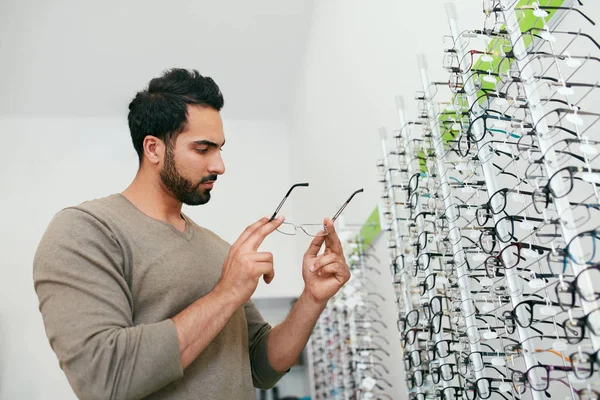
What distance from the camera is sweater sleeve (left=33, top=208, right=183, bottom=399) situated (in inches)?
36.6

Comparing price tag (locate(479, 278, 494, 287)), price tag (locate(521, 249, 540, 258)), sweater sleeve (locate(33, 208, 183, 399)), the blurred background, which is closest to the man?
sweater sleeve (locate(33, 208, 183, 399))

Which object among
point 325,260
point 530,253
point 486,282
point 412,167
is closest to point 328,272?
point 325,260

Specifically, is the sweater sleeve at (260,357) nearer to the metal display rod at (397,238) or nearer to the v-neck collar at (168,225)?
the v-neck collar at (168,225)

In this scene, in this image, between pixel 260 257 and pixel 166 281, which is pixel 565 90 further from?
pixel 166 281

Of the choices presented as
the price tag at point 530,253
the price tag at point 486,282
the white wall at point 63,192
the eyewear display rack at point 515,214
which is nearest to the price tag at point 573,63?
the eyewear display rack at point 515,214

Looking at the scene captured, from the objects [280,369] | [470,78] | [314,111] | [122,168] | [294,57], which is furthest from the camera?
[122,168]

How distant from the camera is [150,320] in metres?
1.11

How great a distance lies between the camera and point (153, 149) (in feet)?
4.51

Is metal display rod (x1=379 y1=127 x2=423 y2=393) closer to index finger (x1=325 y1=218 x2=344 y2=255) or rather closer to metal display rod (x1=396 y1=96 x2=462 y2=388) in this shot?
metal display rod (x1=396 y1=96 x2=462 y2=388)

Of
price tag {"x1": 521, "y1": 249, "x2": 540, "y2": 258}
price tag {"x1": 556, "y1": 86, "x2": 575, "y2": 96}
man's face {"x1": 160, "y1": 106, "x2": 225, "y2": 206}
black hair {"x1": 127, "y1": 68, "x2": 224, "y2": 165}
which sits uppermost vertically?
black hair {"x1": 127, "y1": 68, "x2": 224, "y2": 165}

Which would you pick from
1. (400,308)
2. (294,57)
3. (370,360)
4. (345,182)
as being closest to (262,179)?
(294,57)

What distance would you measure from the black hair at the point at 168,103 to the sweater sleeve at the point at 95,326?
383 mm

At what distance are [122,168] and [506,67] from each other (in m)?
3.73

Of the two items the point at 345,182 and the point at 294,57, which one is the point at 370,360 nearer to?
the point at 345,182
